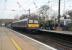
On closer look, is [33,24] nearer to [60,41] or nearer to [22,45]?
[60,41]

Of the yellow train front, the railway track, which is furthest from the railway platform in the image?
the yellow train front

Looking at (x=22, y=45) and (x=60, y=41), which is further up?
(x=22, y=45)

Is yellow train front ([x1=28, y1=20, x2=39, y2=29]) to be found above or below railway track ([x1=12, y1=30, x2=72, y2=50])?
above

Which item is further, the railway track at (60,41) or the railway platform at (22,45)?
the railway track at (60,41)

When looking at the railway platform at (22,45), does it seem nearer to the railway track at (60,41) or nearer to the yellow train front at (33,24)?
the railway track at (60,41)

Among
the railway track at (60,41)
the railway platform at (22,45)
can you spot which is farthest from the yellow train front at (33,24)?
the railway platform at (22,45)

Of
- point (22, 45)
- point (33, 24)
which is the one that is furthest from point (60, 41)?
point (33, 24)

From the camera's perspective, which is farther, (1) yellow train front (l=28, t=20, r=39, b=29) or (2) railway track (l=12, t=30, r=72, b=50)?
(1) yellow train front (l=28, t=20, r=39, b=29)

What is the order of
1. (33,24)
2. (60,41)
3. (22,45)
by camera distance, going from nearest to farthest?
(22,45) → (60,41) → (33,24)

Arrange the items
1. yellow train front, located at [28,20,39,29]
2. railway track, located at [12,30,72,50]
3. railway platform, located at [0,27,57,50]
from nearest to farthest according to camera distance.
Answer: railway platform, located at [0,27,57,50] < railway track, located at [12,30,72,50] < yellow train front, located at [28,20,39,29]

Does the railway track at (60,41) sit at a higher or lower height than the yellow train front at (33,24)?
lower

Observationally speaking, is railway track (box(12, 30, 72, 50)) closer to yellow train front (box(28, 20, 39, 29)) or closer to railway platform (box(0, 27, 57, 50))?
railway platform (box(0, 27, 57, 50))

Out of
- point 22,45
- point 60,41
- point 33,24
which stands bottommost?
point 60,41

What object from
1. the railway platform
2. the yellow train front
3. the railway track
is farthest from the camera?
the yellow train front
